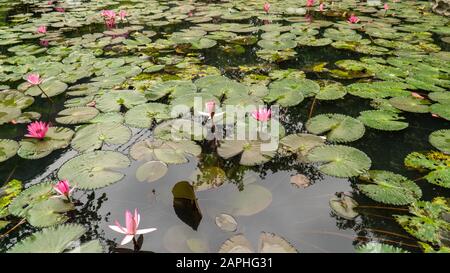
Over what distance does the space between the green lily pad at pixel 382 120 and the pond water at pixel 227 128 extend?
2 centimetres

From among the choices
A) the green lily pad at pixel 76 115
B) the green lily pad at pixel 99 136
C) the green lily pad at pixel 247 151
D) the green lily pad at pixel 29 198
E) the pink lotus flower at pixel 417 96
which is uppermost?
the pink lotus flower at pixel 417 96

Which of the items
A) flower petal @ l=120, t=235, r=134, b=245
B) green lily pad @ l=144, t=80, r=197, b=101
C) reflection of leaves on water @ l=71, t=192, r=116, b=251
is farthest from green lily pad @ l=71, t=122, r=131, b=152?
flower petal @ l=120, t=235, r=134, b=245

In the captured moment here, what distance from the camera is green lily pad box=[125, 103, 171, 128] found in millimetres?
2682

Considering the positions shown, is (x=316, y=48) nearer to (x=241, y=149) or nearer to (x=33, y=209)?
(x=241, y=149)

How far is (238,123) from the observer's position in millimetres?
2635

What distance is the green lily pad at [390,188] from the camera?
6.19ft

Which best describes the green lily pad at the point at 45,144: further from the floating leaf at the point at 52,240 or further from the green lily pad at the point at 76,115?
the floating leaf at the point at 52,240

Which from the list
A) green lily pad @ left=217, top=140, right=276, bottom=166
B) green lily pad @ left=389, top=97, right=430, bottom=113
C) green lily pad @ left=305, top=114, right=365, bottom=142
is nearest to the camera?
green lily pad @ left=217, top=140, right=276, bottom=166

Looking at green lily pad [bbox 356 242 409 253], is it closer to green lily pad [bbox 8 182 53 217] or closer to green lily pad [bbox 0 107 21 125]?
green lily pad [bbox 8 182 53 217]

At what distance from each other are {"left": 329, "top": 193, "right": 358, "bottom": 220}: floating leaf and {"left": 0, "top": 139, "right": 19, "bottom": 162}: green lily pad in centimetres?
241

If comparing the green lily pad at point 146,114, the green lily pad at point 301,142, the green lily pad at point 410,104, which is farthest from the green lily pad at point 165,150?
the green lily pad at point 410,104

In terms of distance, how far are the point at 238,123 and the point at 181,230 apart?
115cm

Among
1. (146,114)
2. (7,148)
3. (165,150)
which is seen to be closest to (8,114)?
(7,148)

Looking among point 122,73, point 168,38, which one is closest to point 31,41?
point 168,38
